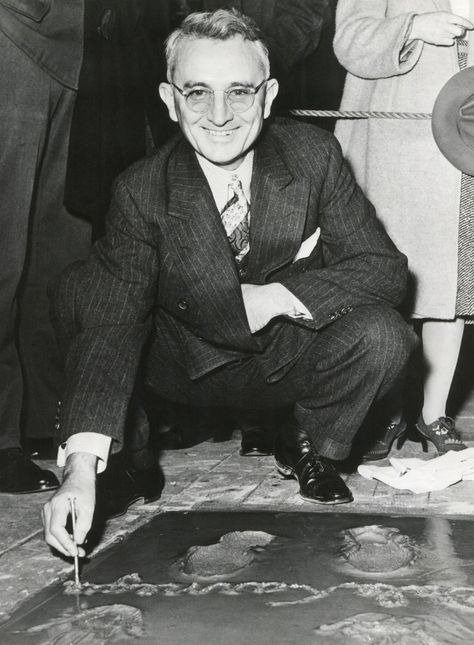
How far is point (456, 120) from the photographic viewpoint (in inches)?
112

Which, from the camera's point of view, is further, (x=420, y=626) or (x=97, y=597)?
(x=97, y=597)

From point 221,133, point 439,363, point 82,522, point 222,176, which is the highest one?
point 221,133

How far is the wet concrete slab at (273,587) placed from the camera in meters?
1.54

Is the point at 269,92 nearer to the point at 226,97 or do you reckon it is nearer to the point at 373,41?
the point at 226,97

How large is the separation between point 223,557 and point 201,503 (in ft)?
1.68

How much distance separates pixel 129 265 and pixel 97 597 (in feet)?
2.87

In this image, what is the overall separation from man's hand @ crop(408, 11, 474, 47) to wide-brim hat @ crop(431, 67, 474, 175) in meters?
0.12

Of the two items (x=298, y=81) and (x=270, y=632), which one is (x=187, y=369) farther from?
(x=298, y=81)

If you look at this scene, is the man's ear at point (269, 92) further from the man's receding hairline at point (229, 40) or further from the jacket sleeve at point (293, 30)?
the jacket sleeve at point (293, 30)

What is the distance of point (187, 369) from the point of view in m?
2.60

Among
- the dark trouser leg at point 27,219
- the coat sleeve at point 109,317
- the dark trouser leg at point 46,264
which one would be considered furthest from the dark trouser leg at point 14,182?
the coat sleeve at point 109,317

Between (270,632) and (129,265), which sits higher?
(129,265)

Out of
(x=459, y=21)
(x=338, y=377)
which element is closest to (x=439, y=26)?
(x=459, y=21)

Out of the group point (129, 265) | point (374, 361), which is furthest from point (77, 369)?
point (374, 361)
